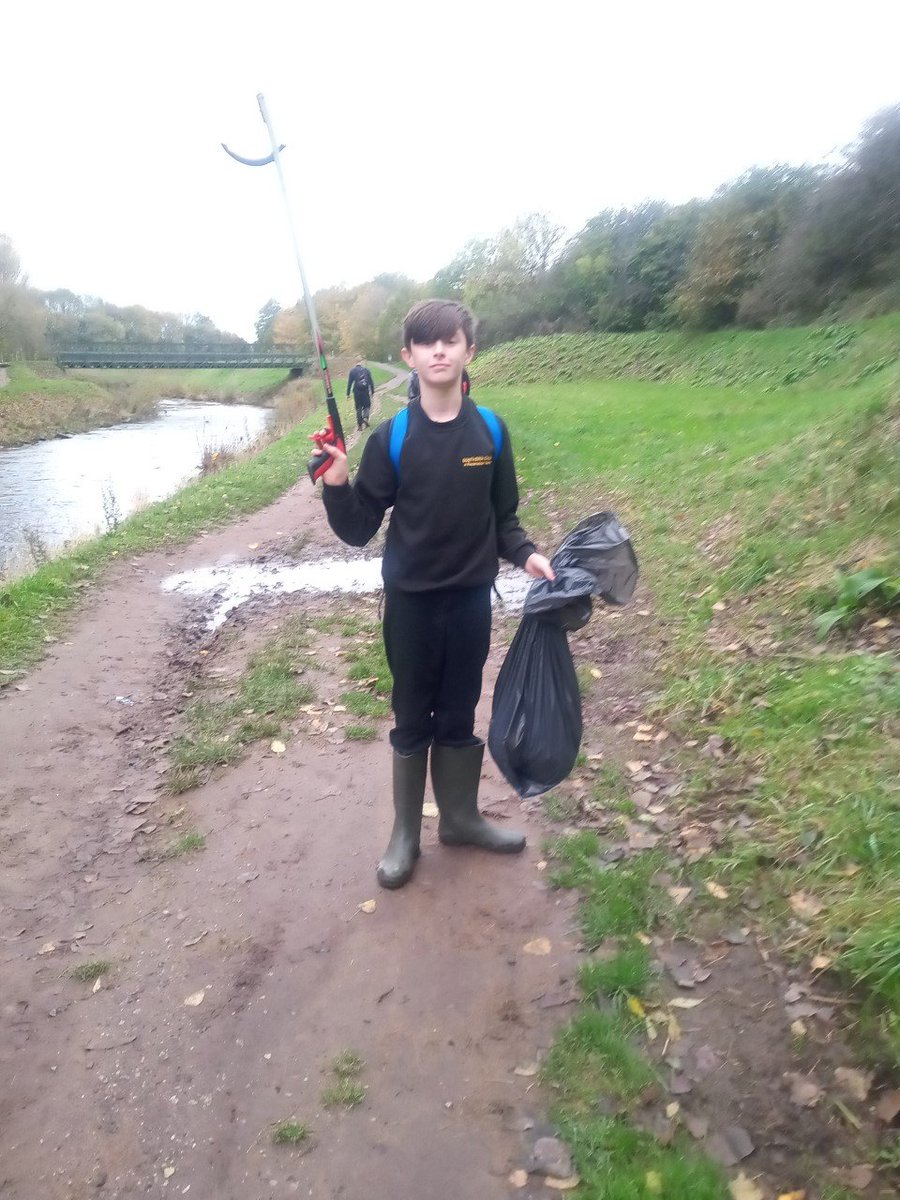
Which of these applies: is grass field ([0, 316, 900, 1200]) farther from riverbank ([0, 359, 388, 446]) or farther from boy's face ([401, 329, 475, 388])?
riverbank ([0, 359, 388, 446])

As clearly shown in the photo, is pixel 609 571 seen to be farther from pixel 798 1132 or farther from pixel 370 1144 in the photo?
pixel 370 1144

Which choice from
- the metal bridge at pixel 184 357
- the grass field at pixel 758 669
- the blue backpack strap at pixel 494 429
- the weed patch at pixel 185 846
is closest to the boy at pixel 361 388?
the grass field at pixel 758 669

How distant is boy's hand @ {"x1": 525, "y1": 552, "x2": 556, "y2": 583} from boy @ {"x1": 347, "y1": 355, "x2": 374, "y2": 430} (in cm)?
1517

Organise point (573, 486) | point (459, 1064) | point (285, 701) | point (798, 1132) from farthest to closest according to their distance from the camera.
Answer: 1. point (573, 486)
2. point (285, 701)
3. point (459, 1064)
4. point (798, 1132)

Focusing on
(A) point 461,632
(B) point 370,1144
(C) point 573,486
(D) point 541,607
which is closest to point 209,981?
(B) point 370,1144

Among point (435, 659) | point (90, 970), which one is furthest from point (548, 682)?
point (90, 970)

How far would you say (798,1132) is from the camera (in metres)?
2.14

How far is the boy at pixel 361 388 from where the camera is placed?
1742 centimetres

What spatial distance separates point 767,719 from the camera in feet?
12.1

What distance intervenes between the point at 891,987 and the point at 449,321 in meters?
2.41

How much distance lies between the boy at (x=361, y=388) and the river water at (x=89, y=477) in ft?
13.3

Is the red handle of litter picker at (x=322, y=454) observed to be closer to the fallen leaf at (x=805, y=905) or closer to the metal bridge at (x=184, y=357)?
the fallen leaf at (x=805, y=905)

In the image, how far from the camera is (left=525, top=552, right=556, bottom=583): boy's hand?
2941mm

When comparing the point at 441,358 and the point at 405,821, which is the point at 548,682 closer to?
the point at 405,821
